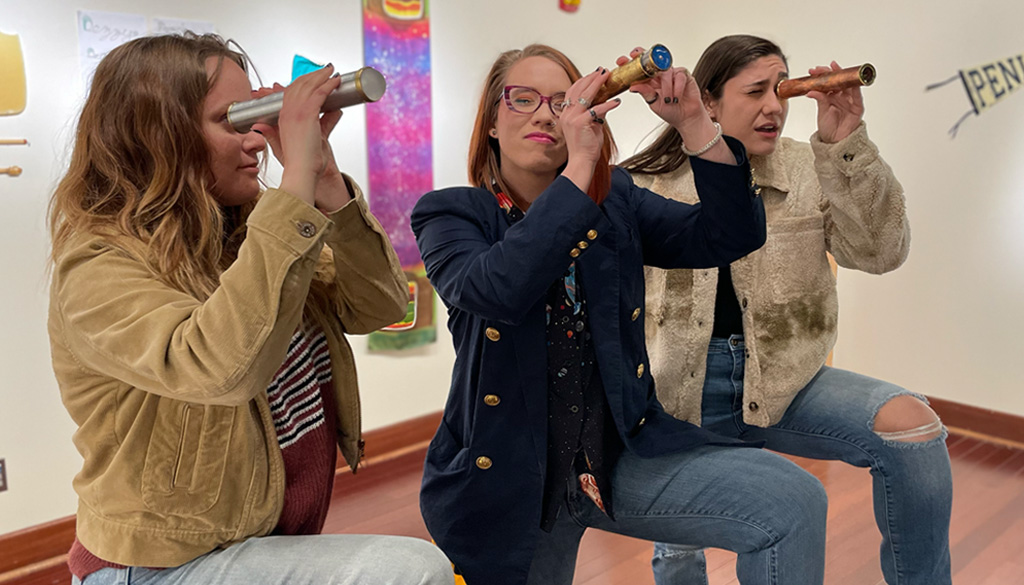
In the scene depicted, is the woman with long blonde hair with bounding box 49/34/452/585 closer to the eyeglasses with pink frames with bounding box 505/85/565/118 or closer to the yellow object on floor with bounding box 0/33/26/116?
the eyeglasses with pink frames with bounding box 505/85/565/118

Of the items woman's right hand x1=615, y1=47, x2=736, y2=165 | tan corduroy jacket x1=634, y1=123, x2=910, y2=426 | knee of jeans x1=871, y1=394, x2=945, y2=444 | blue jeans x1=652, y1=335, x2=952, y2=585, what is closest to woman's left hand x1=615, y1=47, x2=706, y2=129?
woman's right hand x1=615, y1=47, x2=736, y2=165

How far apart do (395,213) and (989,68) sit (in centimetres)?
289

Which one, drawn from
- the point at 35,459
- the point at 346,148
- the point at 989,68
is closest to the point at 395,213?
the point at 346,148

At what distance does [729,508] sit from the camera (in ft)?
4.09

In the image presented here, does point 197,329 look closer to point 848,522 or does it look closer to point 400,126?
point 400,126

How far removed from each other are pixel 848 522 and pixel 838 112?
6.46 ft

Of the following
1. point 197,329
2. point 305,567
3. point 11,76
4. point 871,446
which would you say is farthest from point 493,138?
point 11,76

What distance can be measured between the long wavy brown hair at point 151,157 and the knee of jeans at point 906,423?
52.0 inches

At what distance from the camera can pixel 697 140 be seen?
4.42 feet

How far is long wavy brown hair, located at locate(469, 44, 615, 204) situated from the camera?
145 cm

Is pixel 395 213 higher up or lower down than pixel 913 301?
higher up

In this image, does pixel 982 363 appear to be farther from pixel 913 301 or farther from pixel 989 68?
pixel 989 68

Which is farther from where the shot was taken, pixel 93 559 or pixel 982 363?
pixel 982 363

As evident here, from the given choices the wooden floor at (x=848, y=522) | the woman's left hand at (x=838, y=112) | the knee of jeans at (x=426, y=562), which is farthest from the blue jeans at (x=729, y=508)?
the wooden floor at (x=848, y=522)
